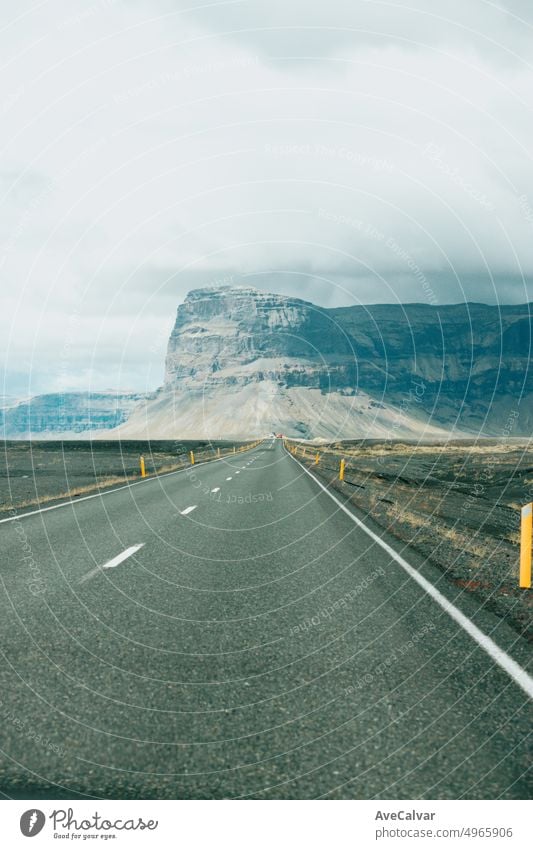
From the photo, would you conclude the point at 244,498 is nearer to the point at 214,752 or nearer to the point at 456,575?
the point at 456,575

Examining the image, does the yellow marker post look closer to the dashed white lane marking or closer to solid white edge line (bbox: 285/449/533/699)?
solid white edge line (bbox: 285/449/533/699)

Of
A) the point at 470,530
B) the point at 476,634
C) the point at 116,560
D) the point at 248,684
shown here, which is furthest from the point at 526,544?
the point at 470,530

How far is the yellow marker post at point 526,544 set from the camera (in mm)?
7883

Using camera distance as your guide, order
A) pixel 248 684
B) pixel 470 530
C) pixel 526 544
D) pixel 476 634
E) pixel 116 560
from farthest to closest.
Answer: pixel 470 530, pixel 116 560, pixel 526 544, pixel 476 634, pixel 248 684

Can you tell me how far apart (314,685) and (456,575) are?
15.0 ft

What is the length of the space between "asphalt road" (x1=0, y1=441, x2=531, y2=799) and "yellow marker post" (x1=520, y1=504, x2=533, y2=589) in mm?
984

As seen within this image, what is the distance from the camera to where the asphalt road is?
3475 mm

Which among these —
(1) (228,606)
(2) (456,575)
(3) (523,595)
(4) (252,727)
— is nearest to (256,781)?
(4) (252,727)

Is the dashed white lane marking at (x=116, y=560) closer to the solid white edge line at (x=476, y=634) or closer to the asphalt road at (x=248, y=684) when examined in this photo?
the asphalt road at (x=248, y=684)

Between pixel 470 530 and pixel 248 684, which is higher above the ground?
pixel 248 684

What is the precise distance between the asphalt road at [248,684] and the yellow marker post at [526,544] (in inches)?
38.7

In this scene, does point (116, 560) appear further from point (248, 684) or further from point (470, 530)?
point (470, 530)

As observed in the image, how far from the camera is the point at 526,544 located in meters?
8.12

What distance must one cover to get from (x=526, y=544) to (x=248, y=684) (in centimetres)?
476
